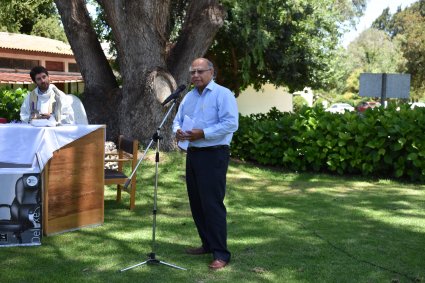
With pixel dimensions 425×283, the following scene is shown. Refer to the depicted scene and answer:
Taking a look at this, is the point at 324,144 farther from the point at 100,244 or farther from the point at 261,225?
the point at 100,244

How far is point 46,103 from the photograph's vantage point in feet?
23.9

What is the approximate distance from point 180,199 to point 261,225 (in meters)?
2.14

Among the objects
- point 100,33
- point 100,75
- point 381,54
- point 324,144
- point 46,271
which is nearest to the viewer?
point 46,271

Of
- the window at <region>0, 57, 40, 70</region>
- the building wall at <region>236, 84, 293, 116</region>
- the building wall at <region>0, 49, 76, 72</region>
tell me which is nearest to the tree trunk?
the building wall at <region>0, 49, 76, 72</region>

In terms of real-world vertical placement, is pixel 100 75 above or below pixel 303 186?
above

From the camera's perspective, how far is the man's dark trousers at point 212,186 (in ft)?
18.3

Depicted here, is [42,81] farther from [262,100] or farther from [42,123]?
[262,100]

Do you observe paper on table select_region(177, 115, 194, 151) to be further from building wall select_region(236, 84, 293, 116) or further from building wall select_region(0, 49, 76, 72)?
building wall select_region(0, 49, 76, 72)

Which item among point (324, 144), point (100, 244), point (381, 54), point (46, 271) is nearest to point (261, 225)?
point (100, 244)

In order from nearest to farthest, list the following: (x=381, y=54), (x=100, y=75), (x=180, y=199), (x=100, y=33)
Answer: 1. (x=180, y=199)
2. (x=100, y=75)
3. (x=100, y=33)
4. (x=381, y=54)

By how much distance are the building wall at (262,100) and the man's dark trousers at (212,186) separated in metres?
23.3

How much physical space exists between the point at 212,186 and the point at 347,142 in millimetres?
6598

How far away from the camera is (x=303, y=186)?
423 inches

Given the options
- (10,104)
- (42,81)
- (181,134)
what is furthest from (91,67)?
(181,134)
